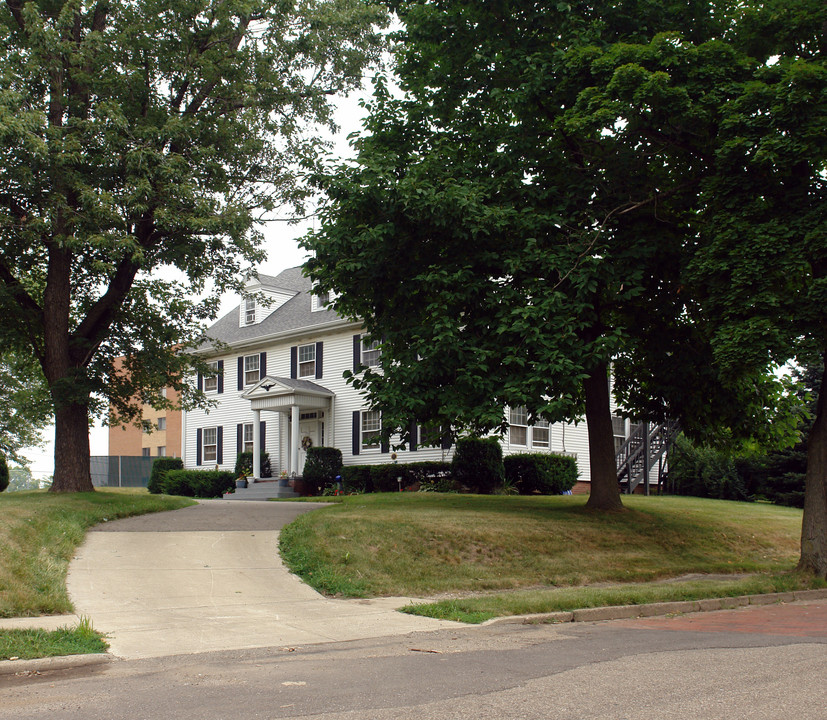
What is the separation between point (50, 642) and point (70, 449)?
12.5 m

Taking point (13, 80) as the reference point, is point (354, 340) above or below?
below

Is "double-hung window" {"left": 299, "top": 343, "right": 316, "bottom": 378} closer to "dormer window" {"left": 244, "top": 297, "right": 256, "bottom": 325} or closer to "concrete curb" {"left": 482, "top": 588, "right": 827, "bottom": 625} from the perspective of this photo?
"dormer window" {"left": 244, "top": 297, "right": 256, "bottom": 325}

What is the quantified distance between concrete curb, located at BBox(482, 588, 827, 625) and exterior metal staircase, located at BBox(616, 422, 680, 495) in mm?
17551

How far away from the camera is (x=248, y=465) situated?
31781 millimetres

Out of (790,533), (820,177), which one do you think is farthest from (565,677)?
(790,533)

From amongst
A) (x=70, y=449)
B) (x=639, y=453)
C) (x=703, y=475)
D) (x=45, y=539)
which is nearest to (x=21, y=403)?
(x=70, y=449)

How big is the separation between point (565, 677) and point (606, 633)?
272 cm

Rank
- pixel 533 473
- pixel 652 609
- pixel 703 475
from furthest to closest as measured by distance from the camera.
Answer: pixel 703 475 < pixel 533 473 < pixel 652 609

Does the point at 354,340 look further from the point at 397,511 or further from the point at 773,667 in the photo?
the point at 773,667

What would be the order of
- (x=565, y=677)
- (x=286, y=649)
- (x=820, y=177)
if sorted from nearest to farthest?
(x=565, y=677)
(x=286, y=649)
(x=820, y=177)

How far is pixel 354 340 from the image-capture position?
29.0 metres

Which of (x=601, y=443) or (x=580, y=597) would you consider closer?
(x=580, y=597)

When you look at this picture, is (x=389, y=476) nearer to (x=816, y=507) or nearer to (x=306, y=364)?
(x=306, y=364)

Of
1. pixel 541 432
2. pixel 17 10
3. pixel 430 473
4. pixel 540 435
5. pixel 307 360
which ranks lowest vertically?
pixel 430 473
